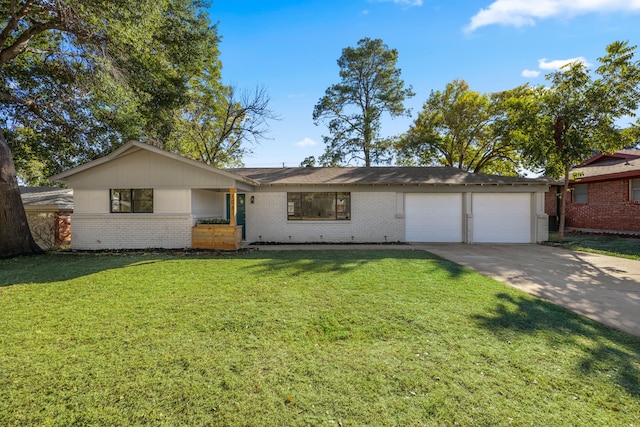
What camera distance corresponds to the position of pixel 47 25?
904cm

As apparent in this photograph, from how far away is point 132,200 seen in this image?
37.0 ft

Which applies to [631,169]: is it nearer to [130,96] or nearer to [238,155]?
[130,96]

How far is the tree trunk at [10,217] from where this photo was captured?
984 centimetres

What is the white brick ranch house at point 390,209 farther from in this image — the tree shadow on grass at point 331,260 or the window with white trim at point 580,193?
the window with white trim at point 580,193

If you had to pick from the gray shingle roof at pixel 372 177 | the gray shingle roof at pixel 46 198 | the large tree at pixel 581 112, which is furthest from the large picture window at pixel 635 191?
the gray shingle roof at pixel 46 198

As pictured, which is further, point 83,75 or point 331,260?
point 83,75

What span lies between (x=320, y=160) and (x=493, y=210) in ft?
43.9

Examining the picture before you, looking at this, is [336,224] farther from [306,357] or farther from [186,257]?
[306,357]

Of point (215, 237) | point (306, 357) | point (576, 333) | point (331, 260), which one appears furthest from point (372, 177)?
point (306, 357)

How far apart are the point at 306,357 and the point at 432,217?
1109 cm

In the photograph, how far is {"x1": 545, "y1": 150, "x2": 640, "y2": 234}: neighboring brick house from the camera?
14180 millimetres

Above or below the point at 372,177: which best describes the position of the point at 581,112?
above

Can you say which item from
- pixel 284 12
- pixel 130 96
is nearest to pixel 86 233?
pixel 130 96

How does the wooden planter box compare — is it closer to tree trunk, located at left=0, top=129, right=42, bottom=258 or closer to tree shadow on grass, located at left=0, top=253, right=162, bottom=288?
tree shadow on grass, located at left=0, top=253, right=162, bottom=288
